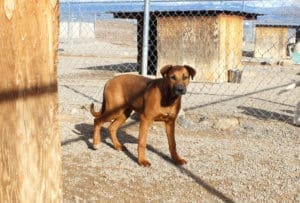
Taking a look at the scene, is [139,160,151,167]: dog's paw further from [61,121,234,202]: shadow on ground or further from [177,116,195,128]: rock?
[177,116,195,128]: rock

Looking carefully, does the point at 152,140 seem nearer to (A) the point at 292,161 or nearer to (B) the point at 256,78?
(A) the point at 292,161

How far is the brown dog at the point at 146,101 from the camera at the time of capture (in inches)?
191

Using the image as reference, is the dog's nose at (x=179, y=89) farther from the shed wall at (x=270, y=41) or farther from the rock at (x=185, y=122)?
the shed wall at (x=270, y=41)

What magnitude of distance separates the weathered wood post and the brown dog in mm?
2969

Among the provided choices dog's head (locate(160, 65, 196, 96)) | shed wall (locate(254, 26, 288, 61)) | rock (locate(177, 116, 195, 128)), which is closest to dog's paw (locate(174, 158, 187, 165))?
dog's head (locate(160, 65, 196, 96))

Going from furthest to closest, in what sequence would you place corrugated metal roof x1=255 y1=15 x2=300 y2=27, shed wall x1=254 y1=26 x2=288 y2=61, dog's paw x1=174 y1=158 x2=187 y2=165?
shed wall x1=254 y1=26 x2=288 y2=61, corrugated metal roof x1=255 y1=15 x2=300 y2=27, dog's paw x1=174 y1=158 x2=187 y2=165

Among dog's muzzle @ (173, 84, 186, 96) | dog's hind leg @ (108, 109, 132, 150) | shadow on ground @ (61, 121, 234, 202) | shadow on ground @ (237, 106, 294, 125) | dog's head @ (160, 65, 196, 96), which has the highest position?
dog's head @ (160, 65, 196, 96)

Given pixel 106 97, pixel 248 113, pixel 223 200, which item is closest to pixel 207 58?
pixel 248 113

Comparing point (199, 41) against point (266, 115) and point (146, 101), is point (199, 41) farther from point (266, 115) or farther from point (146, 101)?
point (146, 101)

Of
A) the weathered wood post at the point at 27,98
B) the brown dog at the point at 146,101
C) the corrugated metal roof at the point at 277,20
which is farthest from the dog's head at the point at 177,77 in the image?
the corrugated metal roof at the point at 277,20

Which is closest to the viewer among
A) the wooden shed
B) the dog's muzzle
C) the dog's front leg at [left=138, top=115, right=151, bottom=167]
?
the dog's muzzle

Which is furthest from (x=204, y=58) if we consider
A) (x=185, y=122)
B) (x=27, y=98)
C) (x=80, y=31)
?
(x=80, y=31)

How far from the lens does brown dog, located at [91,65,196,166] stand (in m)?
4.86

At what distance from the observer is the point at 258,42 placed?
26.2 meters
